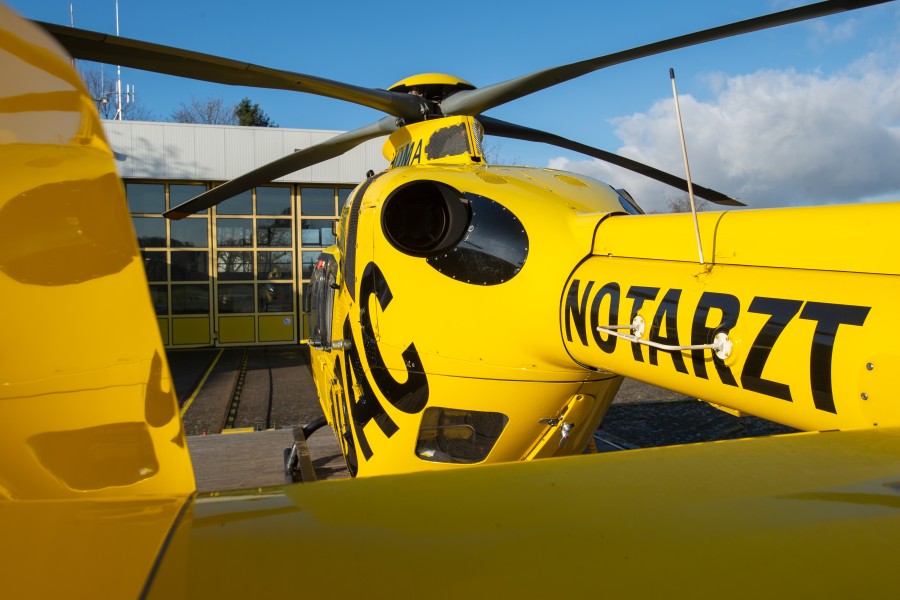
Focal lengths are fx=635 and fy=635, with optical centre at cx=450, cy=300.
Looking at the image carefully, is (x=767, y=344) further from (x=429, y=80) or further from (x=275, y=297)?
(x=275, y=297)

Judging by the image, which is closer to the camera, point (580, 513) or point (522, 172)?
point (580, 513)

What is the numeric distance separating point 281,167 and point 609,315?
331cm

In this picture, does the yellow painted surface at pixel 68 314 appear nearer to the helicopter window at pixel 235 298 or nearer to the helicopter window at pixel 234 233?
the helicopter window at pixel 235 298

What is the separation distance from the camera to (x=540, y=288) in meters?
2.92

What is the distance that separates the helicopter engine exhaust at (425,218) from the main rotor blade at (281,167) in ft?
5.17

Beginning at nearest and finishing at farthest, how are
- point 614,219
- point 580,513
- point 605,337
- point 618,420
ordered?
point 580,513, point 605,337, point 614,219, point 618,420

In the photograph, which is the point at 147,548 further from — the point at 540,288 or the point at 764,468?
the point at 540,288

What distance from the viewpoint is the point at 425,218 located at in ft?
11.4

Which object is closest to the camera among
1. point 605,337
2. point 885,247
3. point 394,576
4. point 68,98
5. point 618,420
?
point 394,576

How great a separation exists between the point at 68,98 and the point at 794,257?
2.01 m

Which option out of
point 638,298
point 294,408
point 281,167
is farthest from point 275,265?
point 638,298

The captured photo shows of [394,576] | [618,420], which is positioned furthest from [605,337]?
[618,420]

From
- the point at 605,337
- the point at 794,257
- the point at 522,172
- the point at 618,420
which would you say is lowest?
the point at 618,420

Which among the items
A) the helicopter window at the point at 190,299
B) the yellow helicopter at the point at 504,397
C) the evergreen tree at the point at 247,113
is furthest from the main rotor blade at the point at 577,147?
the evergreen tree at the point at 247,113
